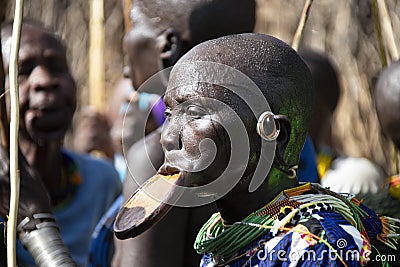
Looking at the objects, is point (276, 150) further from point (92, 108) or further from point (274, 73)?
point (92, 108)

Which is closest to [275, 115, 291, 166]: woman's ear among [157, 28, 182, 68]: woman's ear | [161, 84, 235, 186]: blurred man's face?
[161, 84, 235, 186]: blurred man's face

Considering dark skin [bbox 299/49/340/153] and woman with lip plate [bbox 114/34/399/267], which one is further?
dark skin [bbox 299/49/340/153]

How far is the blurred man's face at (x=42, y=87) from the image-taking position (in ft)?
11.0

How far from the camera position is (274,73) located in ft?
6.59

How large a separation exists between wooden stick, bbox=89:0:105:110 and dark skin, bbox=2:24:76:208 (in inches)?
73.4

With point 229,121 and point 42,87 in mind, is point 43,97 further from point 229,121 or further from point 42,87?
point 229,121

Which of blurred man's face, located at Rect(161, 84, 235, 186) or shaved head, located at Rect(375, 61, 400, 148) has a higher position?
blurred man's face, located at Rect(161, 84, 235, 186)

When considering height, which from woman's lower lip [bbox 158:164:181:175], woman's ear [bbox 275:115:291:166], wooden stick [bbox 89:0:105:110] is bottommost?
wooden stick [bbox 89:0:105:110]

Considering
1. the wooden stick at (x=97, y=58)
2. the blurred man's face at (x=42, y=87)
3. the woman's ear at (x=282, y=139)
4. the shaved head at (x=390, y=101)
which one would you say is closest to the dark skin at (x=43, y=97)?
the blurred man's face at (x=42, y=87)

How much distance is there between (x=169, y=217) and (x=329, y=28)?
3900mm

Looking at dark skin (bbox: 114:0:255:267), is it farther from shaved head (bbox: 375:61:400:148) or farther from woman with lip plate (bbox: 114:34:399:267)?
shaved head (bbox: 375:61:400:148)

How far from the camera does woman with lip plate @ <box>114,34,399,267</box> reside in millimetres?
1949

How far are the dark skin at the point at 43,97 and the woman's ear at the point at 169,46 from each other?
0.71m

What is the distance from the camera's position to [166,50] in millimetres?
2777
